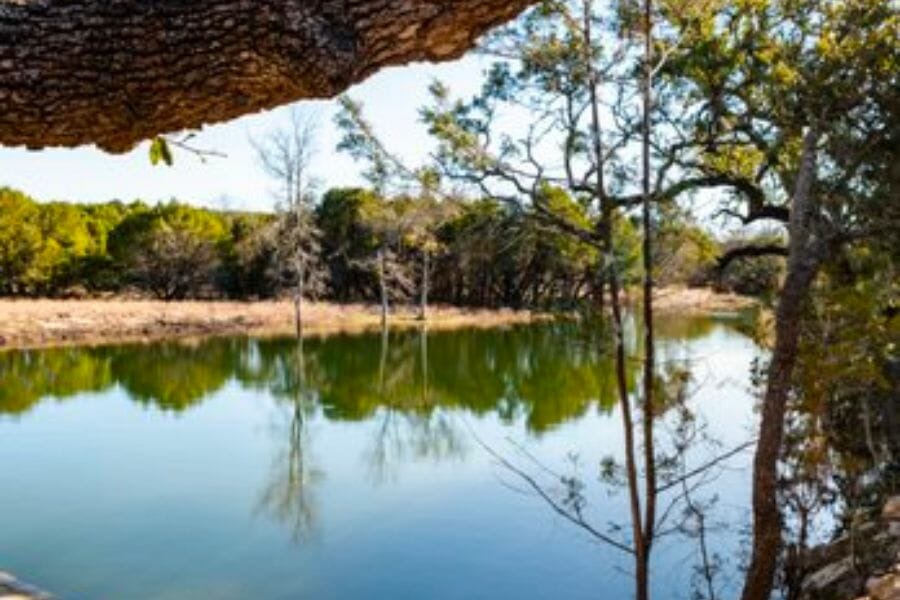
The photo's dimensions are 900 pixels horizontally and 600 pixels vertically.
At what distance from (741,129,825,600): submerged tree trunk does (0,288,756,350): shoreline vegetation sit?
1606cm

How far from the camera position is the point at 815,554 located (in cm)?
629

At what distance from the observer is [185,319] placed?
27.0 meters

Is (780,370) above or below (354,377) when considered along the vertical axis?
above

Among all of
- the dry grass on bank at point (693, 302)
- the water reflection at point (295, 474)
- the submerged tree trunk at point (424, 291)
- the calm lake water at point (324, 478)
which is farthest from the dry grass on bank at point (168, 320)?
the water reflection at point (295, 474)

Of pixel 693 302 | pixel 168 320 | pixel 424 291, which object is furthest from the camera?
pixel 424 291

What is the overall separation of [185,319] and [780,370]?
23916mm

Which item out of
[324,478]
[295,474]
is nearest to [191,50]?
[324,478]

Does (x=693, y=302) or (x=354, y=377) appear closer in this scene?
(x=354, y=377)

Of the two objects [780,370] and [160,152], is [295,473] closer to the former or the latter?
[780,370]

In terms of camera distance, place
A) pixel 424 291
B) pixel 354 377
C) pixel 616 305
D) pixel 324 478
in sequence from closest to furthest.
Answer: pixel 616 305 → pixel 324 478 → pixel 354 377 → pixel 424 291

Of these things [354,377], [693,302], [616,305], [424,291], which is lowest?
[354,377]

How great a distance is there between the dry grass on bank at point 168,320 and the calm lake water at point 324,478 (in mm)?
4465

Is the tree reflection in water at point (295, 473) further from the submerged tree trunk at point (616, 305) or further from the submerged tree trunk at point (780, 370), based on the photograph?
the submerged tree trunk at point (780, 370)

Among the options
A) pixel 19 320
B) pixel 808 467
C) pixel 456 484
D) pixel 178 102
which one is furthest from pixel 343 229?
pixel 178 102
